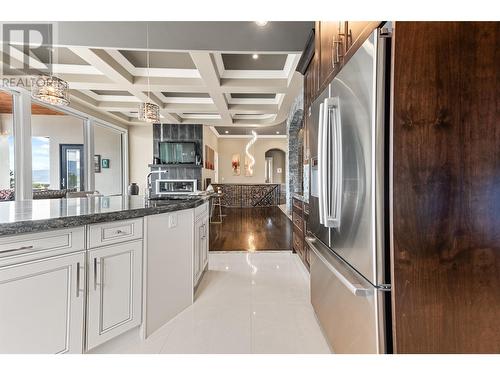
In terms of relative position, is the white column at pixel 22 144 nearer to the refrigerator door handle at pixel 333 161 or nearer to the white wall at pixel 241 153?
the refrigerator door handle at pixel 333 161

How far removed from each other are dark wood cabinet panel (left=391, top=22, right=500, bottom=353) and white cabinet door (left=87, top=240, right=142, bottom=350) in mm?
1532

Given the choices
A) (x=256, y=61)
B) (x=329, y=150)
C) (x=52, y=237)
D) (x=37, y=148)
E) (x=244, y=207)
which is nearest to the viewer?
(x=52, y=237)

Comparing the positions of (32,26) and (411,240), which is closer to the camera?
(411,240)

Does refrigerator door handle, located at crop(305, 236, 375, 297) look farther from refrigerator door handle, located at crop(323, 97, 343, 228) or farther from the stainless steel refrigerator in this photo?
refrigerator door handle, located at crop(323, 97, 343, 228)

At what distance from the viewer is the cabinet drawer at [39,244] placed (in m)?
1.13

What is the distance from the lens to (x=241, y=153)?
1161 centimetres

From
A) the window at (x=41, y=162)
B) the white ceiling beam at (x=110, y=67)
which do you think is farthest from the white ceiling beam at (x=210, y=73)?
the window at (x=41, y=162)

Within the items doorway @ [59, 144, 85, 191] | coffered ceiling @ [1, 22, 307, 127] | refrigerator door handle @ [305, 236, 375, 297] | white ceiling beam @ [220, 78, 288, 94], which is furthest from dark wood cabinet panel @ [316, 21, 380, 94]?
doorway @ [59, 144, 85, 191]

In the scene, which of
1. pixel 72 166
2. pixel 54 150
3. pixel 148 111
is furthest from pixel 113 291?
pixel 72 166

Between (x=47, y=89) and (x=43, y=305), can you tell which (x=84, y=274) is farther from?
(x=47, y=89)
